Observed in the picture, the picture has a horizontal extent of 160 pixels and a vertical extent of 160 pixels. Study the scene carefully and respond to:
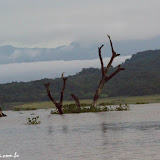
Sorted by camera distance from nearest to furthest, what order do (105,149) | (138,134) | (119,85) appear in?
1. (105,149)
2. (138,134)
3. (119,85)

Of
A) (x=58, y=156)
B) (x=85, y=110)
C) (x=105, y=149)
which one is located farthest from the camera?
(x=85, y=110)

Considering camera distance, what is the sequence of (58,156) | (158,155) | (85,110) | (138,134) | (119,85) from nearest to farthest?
(158,155) < (58,156) < (138,134) < (85,110) < (119,85)

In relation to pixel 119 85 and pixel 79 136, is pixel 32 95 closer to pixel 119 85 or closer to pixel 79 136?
pixel 119 85

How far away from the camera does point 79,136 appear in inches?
1183

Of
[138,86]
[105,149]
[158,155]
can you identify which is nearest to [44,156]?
[105,149]

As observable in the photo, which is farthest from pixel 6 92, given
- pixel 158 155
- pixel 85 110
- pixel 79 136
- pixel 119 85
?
pixel 158 155

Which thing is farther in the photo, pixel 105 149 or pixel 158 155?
pixel 105 149

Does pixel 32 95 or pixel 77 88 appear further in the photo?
pixel 77 88

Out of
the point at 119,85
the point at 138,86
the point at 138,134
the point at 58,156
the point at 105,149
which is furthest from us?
the point at 119,85

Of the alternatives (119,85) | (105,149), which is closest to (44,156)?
(105,149)

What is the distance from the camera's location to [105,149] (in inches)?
893

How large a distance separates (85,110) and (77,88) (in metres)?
113

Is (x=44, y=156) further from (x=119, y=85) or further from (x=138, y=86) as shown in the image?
(x=119, y=85)

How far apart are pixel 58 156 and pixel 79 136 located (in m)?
8.79
